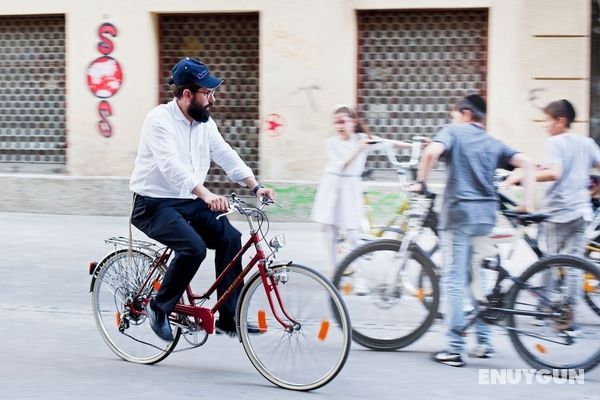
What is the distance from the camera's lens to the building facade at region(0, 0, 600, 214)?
1108 cm

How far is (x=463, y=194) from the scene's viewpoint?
558cm

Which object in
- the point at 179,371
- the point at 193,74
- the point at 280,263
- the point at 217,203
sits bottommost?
the point at 179,371

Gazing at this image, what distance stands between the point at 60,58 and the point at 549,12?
21.9ft

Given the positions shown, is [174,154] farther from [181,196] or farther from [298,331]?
[298,331]

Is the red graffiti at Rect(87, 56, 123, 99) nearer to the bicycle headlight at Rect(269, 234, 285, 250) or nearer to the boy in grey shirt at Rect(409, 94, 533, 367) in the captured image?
the boy in grey shirt at Rect(409, 94, 533, 367)

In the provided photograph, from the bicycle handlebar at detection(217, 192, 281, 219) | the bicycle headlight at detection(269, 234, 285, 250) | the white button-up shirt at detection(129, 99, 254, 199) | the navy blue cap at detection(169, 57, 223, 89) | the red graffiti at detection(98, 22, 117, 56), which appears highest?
the red graffiti at detection(98, 22, 117, 56)

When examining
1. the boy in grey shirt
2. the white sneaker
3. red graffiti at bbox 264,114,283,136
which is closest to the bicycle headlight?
the boy in grey shirt

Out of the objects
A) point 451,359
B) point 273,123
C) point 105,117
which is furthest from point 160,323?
point 105,117

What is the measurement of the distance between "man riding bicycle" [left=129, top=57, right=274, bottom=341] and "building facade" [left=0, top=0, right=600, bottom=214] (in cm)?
636

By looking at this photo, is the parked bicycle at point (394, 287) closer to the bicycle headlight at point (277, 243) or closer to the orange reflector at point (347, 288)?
the orange reflector at point (347, 288)

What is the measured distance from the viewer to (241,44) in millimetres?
12367

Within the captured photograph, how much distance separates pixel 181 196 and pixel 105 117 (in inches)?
A: 294

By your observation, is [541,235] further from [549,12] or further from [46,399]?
[549,12]

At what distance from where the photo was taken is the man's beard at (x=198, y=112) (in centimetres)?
520
